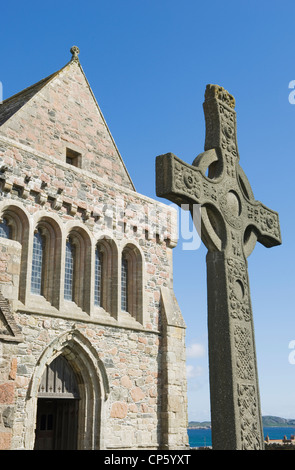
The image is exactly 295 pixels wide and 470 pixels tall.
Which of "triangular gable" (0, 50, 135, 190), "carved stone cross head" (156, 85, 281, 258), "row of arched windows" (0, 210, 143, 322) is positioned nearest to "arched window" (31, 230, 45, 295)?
"row of arched windows" (0, 210, 143, 322)

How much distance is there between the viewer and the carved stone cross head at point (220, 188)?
17.5ft

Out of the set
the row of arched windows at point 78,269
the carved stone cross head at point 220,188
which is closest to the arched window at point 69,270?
the row of arched windows at point 78,269

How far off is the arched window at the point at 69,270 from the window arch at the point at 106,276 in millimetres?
794

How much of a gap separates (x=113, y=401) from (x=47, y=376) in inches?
72.9

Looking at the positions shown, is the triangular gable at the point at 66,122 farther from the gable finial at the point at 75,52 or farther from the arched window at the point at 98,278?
the arched window at the point at 98,278

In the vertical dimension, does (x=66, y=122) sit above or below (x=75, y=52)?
below

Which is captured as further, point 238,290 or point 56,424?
point 56,424

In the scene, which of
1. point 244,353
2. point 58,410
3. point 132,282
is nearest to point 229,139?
point 244,353

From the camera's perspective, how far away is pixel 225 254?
217 inches

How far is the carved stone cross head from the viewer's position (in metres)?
5.33

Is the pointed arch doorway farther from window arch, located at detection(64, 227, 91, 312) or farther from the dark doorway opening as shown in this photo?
window arch, located at detection(64, 227, 91, 312)

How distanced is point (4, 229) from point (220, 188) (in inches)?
305

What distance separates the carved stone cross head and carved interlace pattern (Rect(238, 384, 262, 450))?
144 centimetres

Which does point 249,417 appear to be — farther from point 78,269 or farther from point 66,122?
Answer: point 66,122
